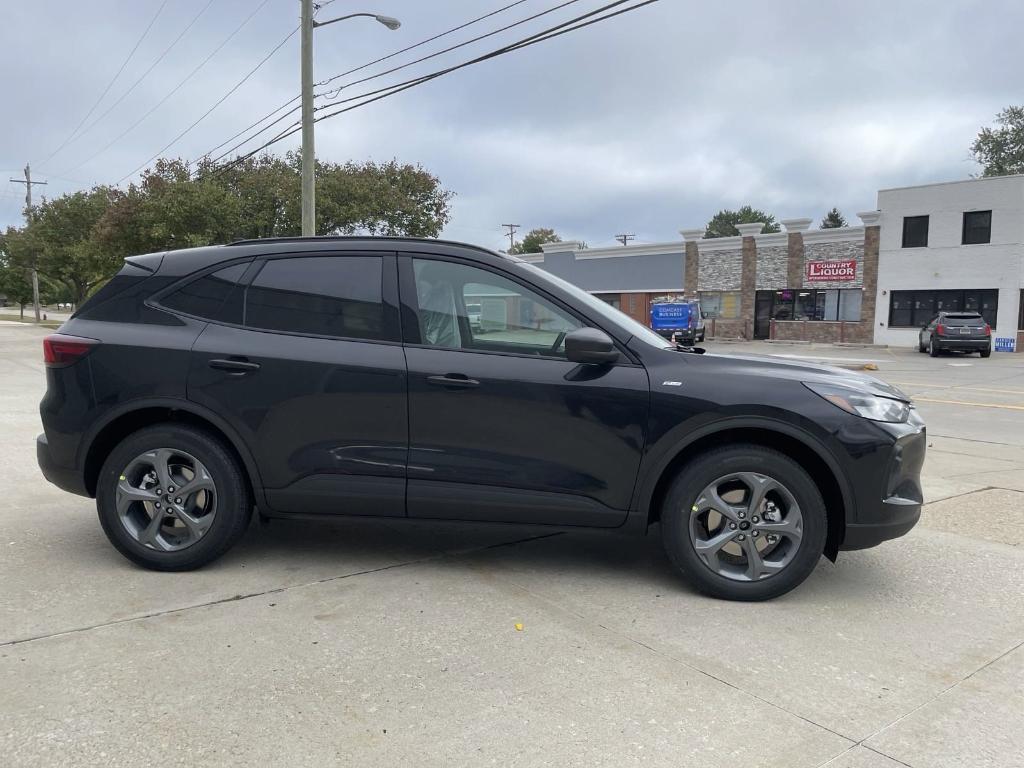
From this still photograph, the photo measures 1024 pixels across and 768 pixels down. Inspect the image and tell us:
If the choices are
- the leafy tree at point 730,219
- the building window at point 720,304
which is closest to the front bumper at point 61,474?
the building window at point 720,304

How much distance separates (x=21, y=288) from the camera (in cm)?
6800

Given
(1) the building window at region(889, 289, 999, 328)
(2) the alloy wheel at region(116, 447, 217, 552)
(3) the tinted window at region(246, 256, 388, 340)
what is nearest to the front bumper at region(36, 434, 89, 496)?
(2) the alloy wheel at region(116, 447, 217, 552)

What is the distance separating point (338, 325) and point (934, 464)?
20.3 feet

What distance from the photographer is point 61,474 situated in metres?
4.30

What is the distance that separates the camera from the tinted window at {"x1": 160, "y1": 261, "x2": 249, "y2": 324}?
428cm

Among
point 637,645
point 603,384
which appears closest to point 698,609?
point 637,645

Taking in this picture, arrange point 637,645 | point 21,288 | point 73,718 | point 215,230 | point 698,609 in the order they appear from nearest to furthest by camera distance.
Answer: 1. point 73,718
2. point 637,645
3. point 698,609
4. point 215,230
5. point 21,288

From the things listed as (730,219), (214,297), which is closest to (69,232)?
(214,297)

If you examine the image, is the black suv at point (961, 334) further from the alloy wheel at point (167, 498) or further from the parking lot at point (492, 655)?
the alloy wheel at point (167, 498)

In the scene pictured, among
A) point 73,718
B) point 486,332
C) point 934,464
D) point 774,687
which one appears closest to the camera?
point 73,718

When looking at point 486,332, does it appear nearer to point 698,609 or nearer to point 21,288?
point 698,609

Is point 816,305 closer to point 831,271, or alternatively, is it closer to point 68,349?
point 831,271

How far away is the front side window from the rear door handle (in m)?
0.88

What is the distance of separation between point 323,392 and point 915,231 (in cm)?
3629
